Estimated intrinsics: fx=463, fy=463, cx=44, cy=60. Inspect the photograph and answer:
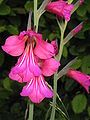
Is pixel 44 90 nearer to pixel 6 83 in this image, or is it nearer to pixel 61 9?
pixel 61 9

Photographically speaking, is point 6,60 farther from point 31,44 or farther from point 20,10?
point 31,44

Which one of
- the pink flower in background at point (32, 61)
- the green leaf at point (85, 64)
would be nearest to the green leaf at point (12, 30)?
the green leaf at point (85, 64)

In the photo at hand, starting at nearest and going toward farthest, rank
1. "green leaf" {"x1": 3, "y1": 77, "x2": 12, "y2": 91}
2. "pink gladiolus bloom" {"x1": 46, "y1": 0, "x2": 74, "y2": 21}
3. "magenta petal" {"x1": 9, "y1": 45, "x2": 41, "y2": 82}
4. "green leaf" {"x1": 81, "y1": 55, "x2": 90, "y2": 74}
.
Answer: "magenta petal" {"x1": 9, "y1": 45, "x2": 41, "y2": 82} → "pink gladiolus bloom" {"x1": 46, "y1": 0, "x2": 74, "y2": 21} → "green leaf" {"x1": 81, "y1": 55, "x2": 90, "y2": 74} → "green leaf" {"x1": 3, "y1": 77, "x2": 12, "y2": 91}

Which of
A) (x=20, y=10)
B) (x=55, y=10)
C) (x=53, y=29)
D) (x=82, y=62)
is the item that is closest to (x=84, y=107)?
(x=82, y=62)

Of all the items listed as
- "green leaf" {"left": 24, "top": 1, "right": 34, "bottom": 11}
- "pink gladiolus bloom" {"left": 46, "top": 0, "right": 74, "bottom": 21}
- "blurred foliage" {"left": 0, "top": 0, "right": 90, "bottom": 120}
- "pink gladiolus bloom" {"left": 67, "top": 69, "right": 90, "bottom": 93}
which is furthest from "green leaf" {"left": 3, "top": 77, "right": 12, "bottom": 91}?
"pink gladiolus bloom" {"left": 46, "top": 0, "right": 74, "bottom": 21}

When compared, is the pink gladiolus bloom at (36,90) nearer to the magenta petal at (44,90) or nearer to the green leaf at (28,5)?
A: the magenta petal at (44,90)

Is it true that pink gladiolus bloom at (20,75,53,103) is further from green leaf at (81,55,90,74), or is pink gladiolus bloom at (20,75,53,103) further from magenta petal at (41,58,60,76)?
green leaf at (81,55,90,74)

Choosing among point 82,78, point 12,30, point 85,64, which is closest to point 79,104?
point 85,64
